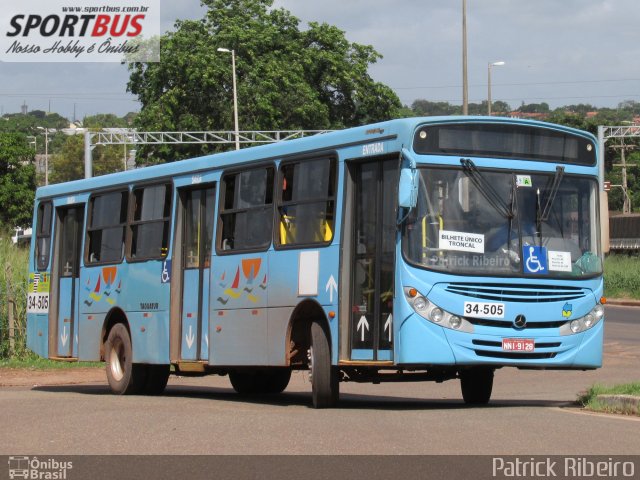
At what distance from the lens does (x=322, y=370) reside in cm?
1477

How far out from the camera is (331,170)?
1510 cm

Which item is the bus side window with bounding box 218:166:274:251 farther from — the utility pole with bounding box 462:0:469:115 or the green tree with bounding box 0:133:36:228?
the green tree with bounding box 0:133:36:228

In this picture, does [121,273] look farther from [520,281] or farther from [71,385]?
[520,281]

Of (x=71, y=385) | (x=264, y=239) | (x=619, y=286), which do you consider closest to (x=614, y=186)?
(x=619, y=286)

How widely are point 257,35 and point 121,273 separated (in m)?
49.7

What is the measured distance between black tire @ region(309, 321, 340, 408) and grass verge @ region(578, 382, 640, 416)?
285 cm

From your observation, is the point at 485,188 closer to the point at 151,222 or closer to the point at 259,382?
the point at 151,222

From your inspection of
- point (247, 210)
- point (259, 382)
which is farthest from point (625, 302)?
point (247, 210)

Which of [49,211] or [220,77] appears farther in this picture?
[220,77]

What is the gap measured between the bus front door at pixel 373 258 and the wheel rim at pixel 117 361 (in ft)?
20.3

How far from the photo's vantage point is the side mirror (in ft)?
44.6

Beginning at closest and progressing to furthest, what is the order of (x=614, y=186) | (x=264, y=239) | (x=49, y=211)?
(x=264, y=239), (x=49, y=211), (x=614, y=186)

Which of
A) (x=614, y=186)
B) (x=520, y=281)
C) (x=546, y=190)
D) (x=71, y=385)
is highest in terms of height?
(x=614, y=186)
